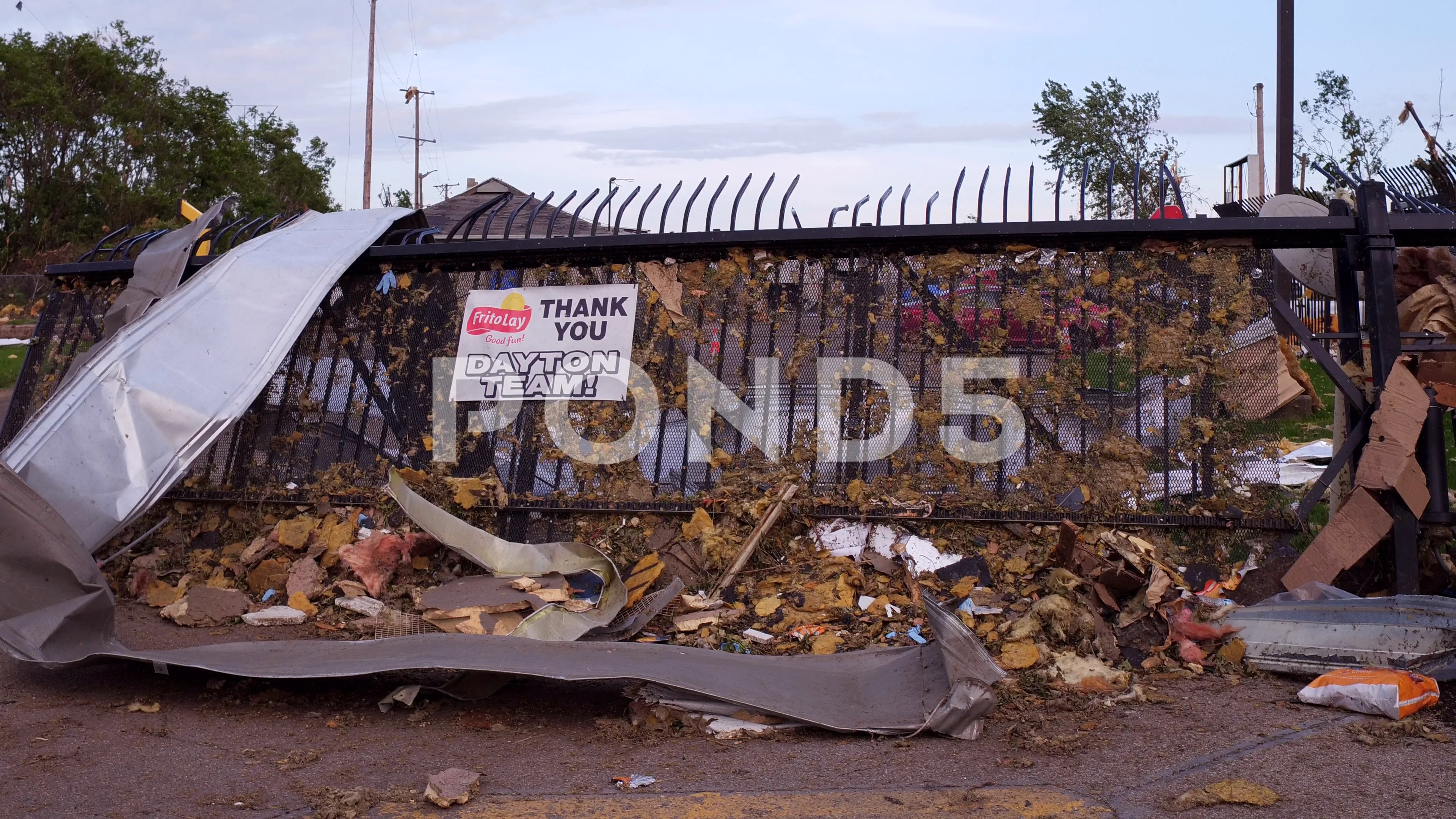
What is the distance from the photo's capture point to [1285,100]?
10.7m

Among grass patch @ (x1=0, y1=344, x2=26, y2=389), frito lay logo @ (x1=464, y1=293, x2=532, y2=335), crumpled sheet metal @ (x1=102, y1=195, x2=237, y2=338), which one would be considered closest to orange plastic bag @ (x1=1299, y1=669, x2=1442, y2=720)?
frito lay logo @ (x1=464, y1=293, x2=532, y2=335)

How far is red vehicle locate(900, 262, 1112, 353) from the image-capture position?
18.9ft

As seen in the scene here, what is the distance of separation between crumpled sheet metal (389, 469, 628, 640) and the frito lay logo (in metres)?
0.97

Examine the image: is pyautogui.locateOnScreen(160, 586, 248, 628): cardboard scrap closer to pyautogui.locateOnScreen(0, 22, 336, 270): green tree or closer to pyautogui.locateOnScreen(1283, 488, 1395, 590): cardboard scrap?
pyautogui.locateOnScreen(1283, 488, 1395, 590): cardboard scrap

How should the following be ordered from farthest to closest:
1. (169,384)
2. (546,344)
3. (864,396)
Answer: (546,344), (864,396), (169,384)

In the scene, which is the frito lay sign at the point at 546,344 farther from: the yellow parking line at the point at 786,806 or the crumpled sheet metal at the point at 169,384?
the yellow parking line at the point at 786,806

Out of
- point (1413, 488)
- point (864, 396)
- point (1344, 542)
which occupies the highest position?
point (864, 396)

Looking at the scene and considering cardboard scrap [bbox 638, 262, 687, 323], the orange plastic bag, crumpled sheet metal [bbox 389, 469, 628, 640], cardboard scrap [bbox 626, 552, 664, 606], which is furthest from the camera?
cardboard scrap [bbox 638, 262, 687, 323]

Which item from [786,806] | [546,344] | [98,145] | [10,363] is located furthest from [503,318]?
[98,145]

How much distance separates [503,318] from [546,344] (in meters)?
0.32

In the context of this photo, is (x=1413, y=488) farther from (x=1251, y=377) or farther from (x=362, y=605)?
(x=362, y=605)

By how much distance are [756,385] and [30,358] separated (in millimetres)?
4594

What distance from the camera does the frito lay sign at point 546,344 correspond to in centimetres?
623

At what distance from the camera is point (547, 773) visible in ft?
12.3
